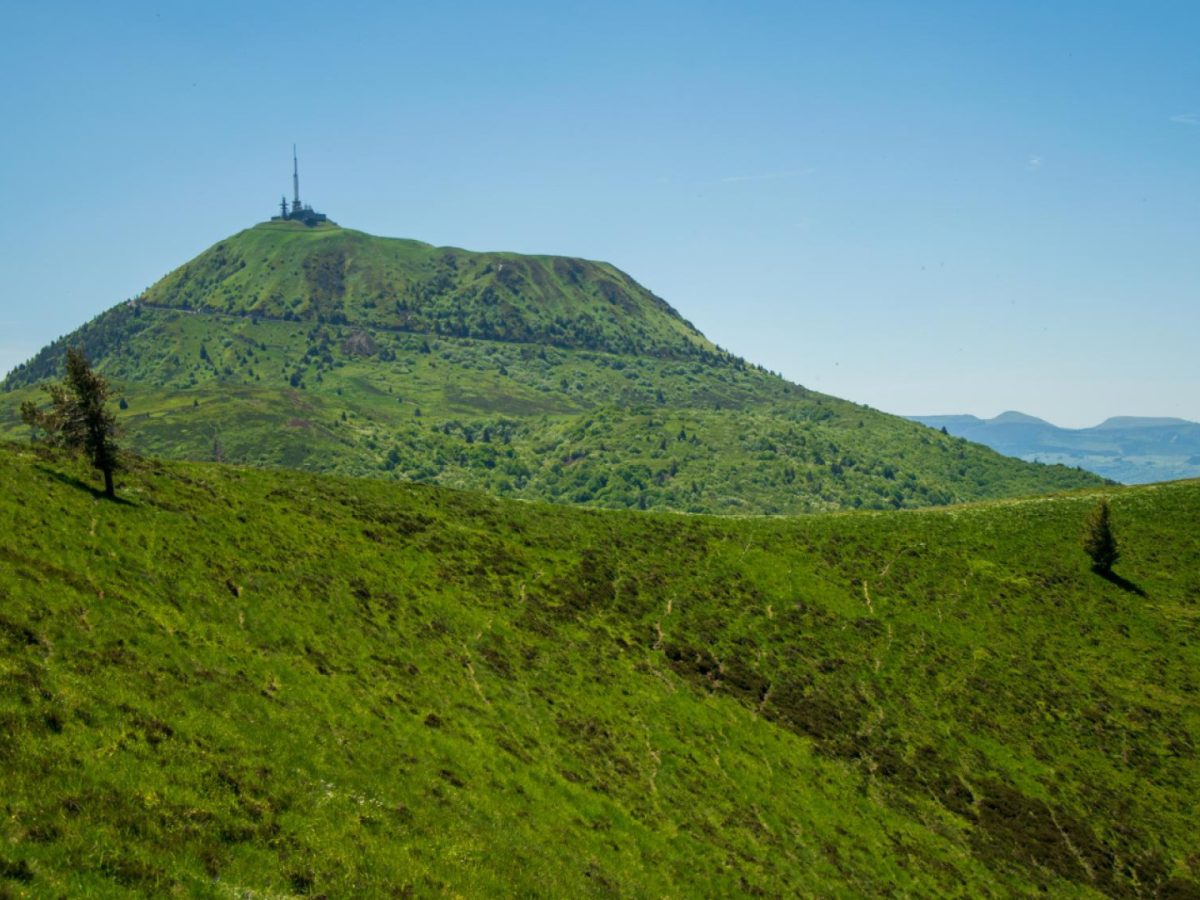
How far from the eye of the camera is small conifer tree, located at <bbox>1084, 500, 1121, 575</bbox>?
97.7m

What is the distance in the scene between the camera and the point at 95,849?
1955 cm

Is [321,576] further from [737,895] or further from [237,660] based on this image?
[737,895]

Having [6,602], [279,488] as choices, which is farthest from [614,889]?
[279,488]

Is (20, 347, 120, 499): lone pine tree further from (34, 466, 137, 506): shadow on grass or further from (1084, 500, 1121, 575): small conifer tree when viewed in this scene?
(1084, 500, 1121, 575): small conifer tree

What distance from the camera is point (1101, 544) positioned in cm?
9781

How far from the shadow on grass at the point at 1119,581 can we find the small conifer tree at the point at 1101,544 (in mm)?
111

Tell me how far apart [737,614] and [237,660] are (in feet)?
179

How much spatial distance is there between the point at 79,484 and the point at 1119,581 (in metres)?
110

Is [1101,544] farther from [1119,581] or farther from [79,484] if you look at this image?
[79,484]

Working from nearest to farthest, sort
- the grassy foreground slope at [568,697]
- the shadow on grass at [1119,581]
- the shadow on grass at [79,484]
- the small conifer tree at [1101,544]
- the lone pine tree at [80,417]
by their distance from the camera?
the grassy foreground slope at [568,697]
the lone pine tree at [80,417]
the shadow on grass at [79,484]
the shadow on grass at [1119,581]
the small conifer tree at [1101,544]

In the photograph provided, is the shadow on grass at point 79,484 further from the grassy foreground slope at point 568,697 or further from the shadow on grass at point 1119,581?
the shadow on grass at point 1119,581

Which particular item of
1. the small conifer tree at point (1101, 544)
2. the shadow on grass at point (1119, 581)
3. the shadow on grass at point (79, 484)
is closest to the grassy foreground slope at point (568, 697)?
the shadow on grass at point (79, 484)

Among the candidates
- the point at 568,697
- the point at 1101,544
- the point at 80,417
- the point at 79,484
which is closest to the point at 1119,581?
the point at 1101,544

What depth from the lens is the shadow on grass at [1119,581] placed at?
9469cm
